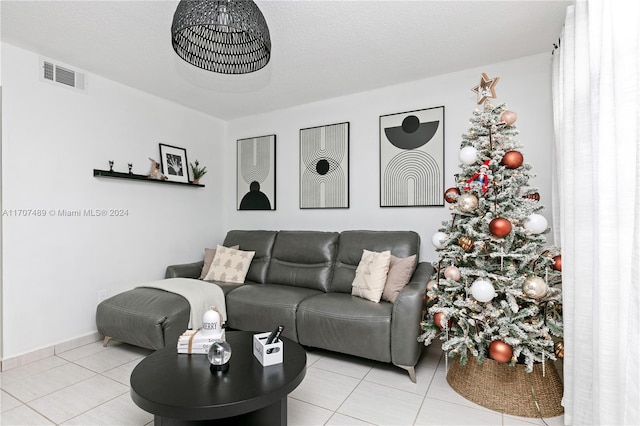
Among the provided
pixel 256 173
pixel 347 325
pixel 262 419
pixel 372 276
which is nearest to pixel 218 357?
pixel 262 419

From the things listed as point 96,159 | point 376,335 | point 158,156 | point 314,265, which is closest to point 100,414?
point 376,335

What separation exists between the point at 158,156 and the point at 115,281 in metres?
1.42

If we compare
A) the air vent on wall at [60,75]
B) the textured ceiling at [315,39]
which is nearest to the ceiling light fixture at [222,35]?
the textured ceiling at [315,39]

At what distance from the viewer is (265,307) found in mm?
2895

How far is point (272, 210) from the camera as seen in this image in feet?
13.8

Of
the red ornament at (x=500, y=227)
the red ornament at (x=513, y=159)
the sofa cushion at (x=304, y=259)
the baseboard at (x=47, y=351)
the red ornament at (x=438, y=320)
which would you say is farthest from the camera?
the sofa cushion at (x=304, y=259)

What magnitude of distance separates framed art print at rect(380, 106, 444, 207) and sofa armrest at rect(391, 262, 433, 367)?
1.19 meters

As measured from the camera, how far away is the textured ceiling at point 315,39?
2.17 m

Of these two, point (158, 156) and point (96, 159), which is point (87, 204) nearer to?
point (96, 159)

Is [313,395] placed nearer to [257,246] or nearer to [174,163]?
[257,246]

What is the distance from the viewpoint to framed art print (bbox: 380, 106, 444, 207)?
3197 millimetres

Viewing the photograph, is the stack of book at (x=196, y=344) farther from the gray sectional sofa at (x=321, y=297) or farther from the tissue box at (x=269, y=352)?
the gray sectional sofa at (x=321, y=297)

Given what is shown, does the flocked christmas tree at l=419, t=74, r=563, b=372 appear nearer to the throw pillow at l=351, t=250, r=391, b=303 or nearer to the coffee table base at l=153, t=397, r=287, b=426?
the throw pillow at l=351, t=250, r=391, b=303

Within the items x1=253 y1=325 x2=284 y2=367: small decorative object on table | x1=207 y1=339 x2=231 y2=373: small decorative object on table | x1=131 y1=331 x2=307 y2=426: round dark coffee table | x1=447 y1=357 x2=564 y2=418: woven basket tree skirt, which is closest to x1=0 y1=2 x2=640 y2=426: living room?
x1=447 y1=357 x2=564 y2=418: woven basket tree skirt
